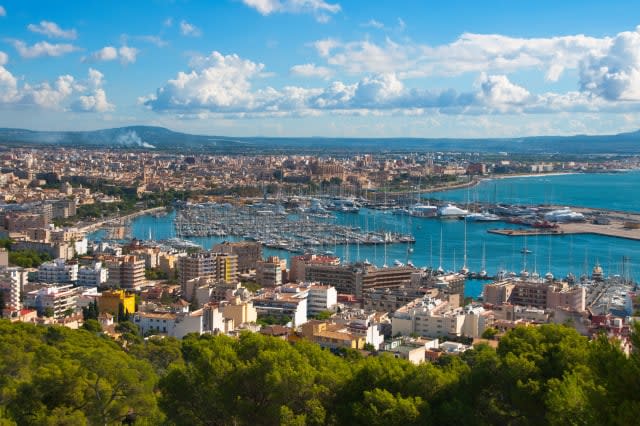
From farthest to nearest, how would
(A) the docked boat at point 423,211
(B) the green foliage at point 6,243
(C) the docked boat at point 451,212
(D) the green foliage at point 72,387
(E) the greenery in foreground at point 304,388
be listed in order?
(A) the docked boat at point 423,211 → (C) the docked boat at point 451,212 → (B) the green foliage at point 6,243 → (D) the green foliage at point 72,387 → (E) the greenery in foreground at point 304,388

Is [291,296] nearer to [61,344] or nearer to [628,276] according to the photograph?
[61,344]

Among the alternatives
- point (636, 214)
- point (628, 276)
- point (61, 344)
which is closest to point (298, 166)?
point (636, 214)

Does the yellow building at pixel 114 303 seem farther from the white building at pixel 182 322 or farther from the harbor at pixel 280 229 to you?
the harbor at pixel 280 229

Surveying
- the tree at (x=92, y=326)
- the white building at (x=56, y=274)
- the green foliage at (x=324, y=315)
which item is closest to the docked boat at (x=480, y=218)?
the white building at (x=56, y=274)

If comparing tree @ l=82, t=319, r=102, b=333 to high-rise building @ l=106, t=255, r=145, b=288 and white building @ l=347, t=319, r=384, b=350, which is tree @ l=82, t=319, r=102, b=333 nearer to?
white building @ l=347, t=319, r=384, b=350

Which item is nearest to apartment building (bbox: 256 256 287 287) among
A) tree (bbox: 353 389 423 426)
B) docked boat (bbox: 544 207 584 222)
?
tree (bbox: 353 389 423 426)

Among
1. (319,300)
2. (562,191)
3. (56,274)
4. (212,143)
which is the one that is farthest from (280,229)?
(212,143)
